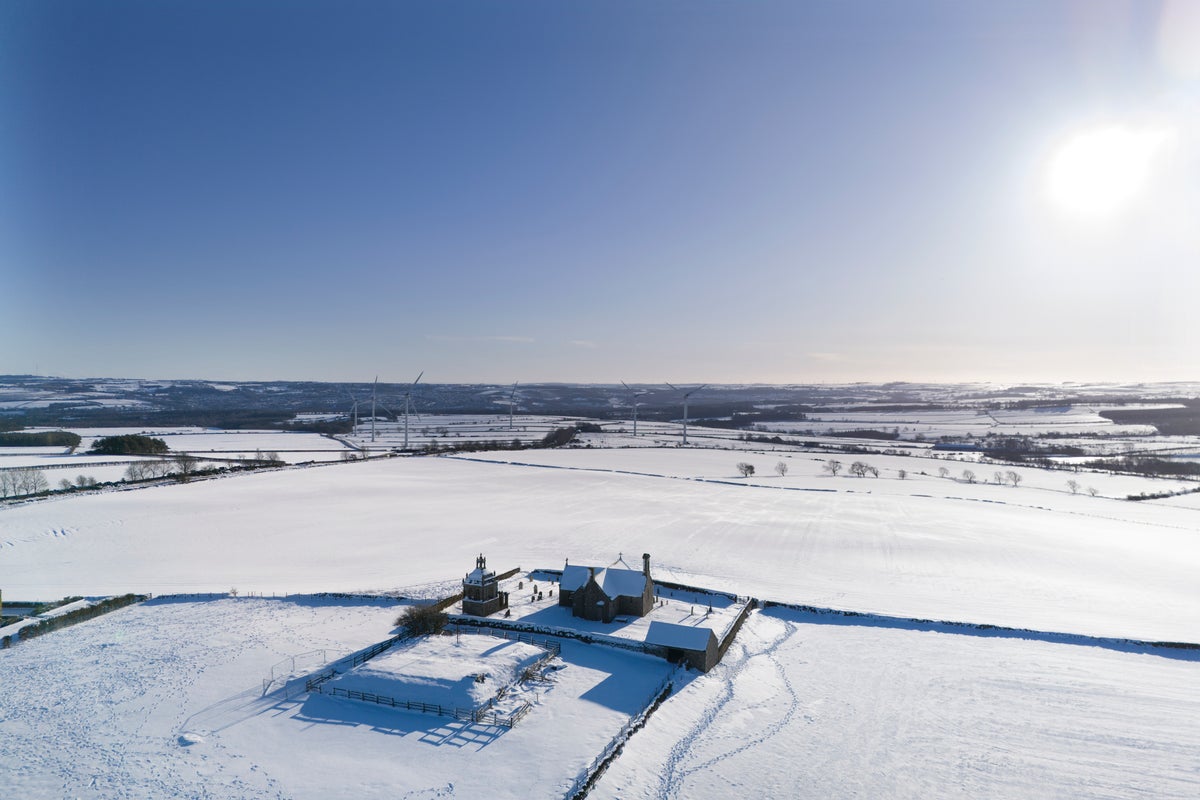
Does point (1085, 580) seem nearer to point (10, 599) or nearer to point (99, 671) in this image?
point (99, 671)

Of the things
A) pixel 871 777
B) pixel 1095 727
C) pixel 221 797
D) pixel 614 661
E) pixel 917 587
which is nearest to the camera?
pixel 221 797

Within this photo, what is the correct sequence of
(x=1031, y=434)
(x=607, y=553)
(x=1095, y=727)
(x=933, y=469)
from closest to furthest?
(x=1095, y=727) → (x=607, y=553) → (x=933, y=469) → (x=1031, y=434)

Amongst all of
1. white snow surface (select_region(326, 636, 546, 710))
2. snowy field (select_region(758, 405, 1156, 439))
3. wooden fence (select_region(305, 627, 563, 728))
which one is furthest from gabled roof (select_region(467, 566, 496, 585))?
snowy field (select_region(758, 405, 1156, 439))

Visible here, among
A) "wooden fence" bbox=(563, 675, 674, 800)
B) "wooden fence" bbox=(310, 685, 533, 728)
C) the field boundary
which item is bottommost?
the field boundary

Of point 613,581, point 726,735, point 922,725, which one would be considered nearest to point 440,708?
point 726,735

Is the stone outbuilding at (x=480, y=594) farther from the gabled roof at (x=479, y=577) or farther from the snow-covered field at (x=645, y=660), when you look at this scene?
the snow-covered field at (x=645, y=660)

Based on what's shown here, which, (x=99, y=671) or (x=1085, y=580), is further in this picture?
(x=1085, y=580)

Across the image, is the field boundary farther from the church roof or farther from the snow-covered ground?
the church roof

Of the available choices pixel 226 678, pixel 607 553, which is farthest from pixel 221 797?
pixel 607 553
